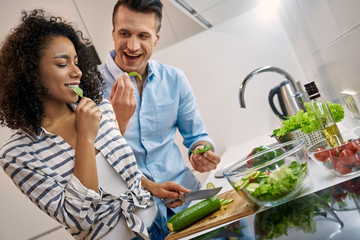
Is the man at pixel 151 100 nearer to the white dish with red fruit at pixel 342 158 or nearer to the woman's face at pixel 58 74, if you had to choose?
the woman's face at pixel 58 74

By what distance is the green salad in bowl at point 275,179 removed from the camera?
0.77 m

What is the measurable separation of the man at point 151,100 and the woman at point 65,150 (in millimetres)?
331

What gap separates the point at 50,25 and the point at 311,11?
0.87 meters

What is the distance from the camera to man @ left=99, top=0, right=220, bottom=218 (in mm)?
1601

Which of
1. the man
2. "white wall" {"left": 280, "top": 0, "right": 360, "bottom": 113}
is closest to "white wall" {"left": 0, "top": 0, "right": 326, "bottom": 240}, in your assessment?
the man

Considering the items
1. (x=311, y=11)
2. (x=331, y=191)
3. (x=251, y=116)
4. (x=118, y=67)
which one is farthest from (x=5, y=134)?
(x=331, y=191)

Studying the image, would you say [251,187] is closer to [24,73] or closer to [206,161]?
[206,161]

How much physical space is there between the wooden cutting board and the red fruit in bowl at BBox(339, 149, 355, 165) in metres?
0.23

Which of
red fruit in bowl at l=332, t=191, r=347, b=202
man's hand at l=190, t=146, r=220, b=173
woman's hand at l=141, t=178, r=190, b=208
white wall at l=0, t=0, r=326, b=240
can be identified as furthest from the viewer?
white wall at l=0, t=0, r=326, b=240

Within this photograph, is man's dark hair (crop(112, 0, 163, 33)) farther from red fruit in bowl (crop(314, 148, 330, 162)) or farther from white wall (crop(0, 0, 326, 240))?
red fruit in bowl (crop(314, 148, 330, 162))

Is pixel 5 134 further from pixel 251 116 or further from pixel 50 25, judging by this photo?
pixel 251 116

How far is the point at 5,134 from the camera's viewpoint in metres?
2.40

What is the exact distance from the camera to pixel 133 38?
1.62m

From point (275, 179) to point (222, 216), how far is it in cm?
19
